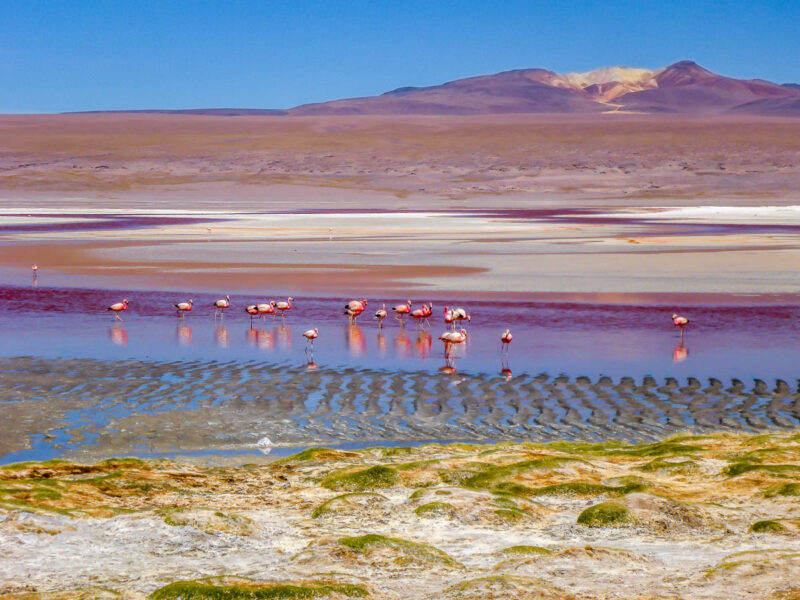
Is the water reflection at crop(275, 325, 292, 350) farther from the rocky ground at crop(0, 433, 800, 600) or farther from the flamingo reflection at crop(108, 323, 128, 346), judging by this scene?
the rocky ground at crop(0, 433, 800, 600)

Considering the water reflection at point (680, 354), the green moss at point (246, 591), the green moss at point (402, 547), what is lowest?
the water reflection at point (680, 354)

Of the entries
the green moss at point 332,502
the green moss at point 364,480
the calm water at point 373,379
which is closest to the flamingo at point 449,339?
the calm water at point 373,379

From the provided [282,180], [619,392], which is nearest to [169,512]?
[619,392]

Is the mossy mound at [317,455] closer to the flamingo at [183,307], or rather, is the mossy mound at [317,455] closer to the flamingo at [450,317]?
the flamingo at [450,317]

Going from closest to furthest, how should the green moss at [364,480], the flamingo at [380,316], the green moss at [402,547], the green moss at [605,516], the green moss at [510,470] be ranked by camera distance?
1. the green moss at [402,547]
2. the green moss at [605,516]
3. the green moss at [364,480]
4. the green moss at [510,470]
5. the flamingo at [380,316]

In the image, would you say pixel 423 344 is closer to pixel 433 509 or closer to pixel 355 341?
pixel 355 341

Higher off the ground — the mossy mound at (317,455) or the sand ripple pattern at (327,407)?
the mossy mound at (317,455)

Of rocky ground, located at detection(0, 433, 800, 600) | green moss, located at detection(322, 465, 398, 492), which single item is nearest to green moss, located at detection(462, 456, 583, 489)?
rocky ground, located at detection(0, 433, 800, 600)
